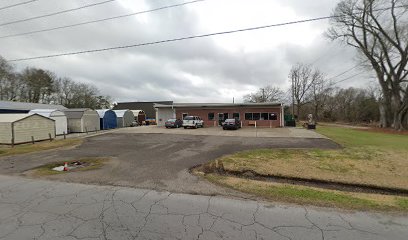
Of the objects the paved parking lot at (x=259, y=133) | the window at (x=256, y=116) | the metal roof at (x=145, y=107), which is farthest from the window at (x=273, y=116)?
the metal roof at (x=145, y=107)

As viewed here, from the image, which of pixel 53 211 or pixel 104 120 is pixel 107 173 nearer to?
pixel 53 211

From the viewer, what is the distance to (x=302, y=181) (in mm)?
6551

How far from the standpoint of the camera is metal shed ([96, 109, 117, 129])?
30344 millimetres

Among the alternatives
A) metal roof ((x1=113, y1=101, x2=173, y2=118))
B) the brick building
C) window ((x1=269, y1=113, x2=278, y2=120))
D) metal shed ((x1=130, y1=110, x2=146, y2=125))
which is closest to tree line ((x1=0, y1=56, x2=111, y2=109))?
metal roof ((x1=113, y1=101, x2=173, y2=118))

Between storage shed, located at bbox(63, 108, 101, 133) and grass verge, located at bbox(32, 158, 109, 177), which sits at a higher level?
storage shed, located at bbox(63, 108, 101, 133)

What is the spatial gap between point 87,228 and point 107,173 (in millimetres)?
3905

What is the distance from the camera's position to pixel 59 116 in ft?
75.2

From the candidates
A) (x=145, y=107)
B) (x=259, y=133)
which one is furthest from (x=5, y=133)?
(x=145, y=107)

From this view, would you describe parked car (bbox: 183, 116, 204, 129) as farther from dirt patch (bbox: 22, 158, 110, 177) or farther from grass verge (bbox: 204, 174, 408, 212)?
grass verge (bbox: 204, 174, 408, 212)

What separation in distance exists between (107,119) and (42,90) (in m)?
29.0

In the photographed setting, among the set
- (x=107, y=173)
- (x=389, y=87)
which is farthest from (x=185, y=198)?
(x=389, y=87)

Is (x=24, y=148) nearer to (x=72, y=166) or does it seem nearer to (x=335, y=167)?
(x=72, y=166)

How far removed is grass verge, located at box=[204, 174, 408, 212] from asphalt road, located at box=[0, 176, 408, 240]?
0.41 metres

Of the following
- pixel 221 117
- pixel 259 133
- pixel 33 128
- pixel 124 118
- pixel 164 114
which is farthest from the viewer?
pixel 124 118
